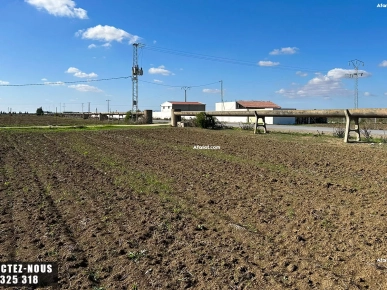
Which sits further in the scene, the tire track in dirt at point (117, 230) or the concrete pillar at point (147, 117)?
the concrete pillar at point (147, 117)

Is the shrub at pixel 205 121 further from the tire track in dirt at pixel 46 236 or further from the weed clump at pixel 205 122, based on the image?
the tire track in dirt at pixel 46 236

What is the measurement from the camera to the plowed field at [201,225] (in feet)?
9.82

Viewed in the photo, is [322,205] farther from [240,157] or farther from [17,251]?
[240,157]

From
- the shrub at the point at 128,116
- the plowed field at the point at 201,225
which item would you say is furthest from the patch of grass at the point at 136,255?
the shrub at the point at 128,116

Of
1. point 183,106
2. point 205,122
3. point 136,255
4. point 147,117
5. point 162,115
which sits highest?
point 183,106

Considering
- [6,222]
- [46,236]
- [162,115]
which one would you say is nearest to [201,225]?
[46,236]

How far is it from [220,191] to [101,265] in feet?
9.74

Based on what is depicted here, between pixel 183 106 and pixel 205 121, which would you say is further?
pixel 183 106

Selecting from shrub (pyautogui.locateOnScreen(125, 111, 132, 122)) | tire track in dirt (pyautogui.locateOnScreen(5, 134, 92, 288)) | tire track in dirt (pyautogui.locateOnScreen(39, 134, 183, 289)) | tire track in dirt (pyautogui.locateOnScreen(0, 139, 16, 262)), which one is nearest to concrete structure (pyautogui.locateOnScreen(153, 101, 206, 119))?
shrub (pyautogui.locateOnScreen(125, 111, 132, 122))

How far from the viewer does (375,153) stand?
9.91 metres

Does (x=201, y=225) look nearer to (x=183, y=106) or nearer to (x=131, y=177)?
(x=131, y=177)

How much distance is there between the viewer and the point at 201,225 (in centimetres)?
415

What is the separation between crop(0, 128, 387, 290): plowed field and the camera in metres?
2.99

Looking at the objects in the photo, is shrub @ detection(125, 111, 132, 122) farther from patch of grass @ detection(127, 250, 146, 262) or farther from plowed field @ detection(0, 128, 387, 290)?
patch of grass @ detection(127, 250, 146, 262)
